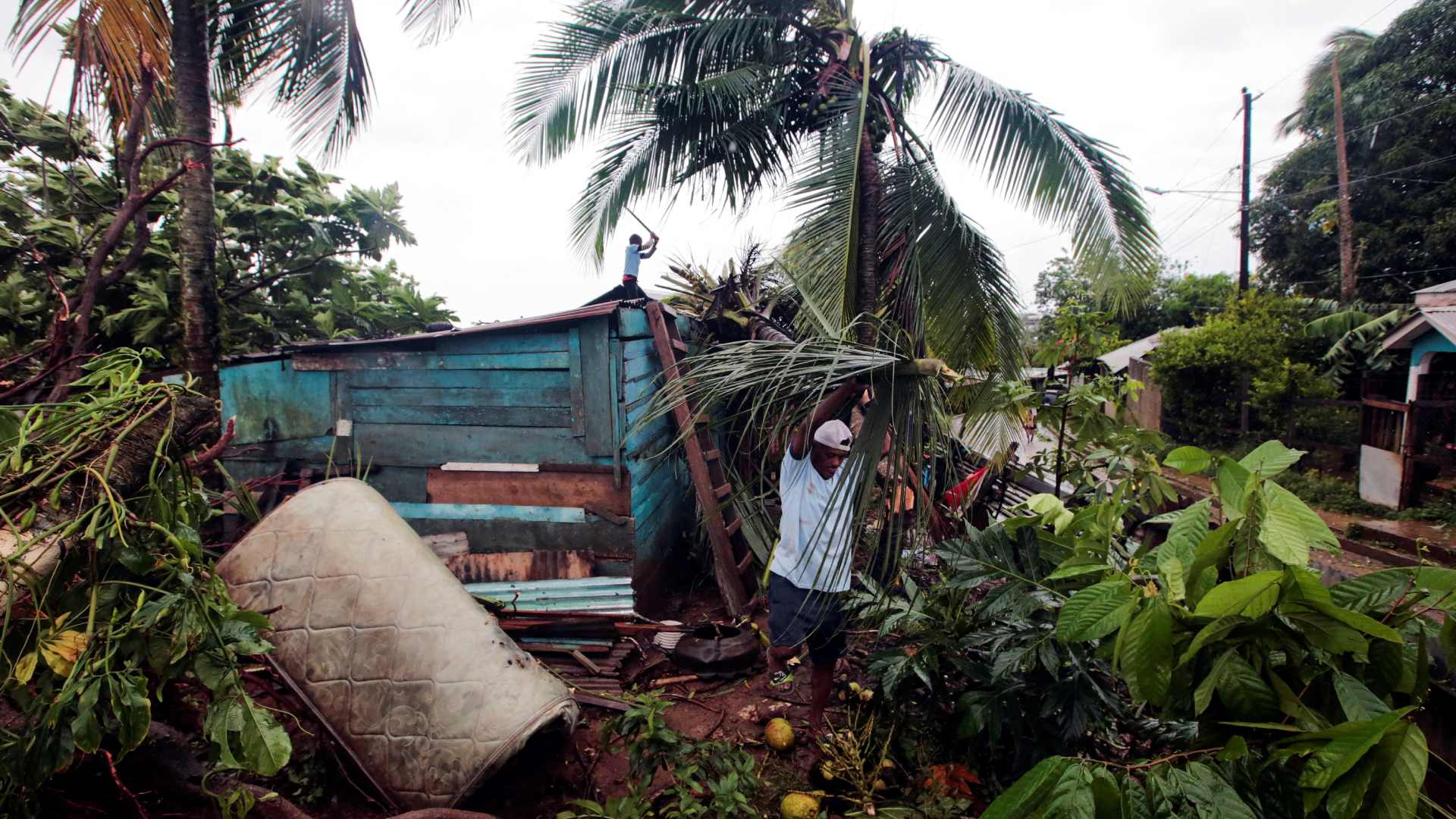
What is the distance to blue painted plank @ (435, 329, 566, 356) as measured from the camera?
4.48 meters

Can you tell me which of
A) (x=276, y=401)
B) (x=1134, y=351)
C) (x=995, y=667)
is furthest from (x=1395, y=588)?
(x=1134, y=351)

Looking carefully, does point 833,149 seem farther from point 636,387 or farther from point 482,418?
point 482,418

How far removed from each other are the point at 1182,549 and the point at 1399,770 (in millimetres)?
491

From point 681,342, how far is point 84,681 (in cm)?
443

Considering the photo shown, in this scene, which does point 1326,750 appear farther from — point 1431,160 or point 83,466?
point 1431,160

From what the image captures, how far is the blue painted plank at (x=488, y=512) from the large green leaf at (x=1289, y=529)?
395 cm

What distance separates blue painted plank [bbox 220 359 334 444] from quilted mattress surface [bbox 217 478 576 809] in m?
2.91

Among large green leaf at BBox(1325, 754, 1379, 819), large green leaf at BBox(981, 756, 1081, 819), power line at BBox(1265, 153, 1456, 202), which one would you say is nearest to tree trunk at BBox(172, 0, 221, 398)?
large green leaf at BBox(981, 756, 1081, 819)

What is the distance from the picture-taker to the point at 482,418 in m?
4.66

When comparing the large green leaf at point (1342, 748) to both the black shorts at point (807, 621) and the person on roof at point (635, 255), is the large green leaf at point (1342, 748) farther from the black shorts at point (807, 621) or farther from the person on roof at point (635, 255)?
the person on roof at point (635, 255)

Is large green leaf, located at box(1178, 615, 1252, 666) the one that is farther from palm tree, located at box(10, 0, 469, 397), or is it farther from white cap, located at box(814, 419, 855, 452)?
palm tree, located at box(10, 0, 469, 397)

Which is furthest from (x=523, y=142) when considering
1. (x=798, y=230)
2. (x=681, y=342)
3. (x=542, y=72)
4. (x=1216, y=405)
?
(x=1216, y=405)

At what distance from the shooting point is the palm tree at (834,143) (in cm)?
479

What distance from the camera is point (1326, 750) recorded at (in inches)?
41.8
